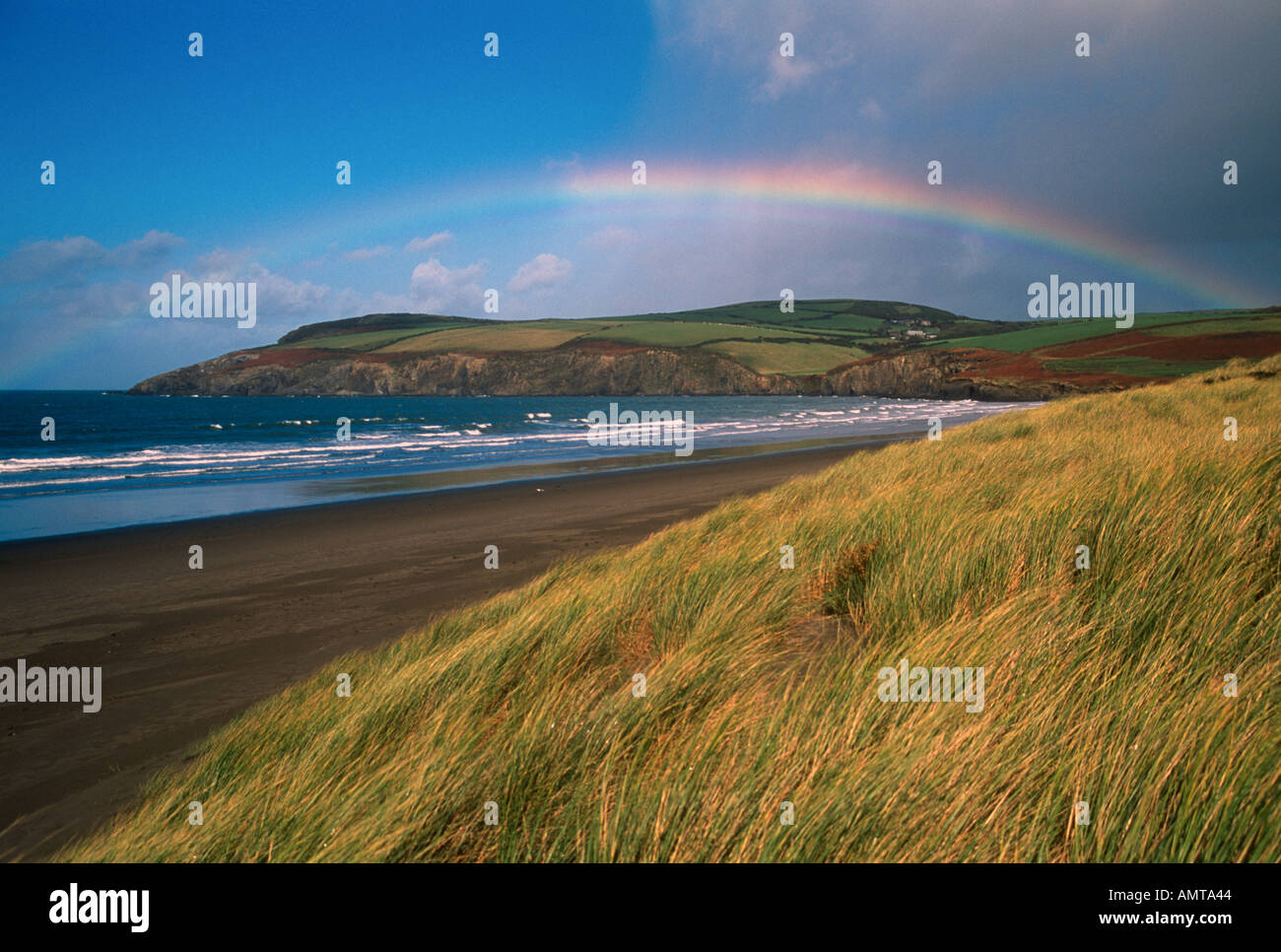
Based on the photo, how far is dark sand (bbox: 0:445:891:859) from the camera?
184 inches

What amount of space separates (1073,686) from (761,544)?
9.96 ft

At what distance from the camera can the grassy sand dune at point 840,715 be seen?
1.96 m

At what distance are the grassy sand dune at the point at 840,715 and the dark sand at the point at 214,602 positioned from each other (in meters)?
0.92

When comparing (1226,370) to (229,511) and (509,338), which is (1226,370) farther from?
(509,338)

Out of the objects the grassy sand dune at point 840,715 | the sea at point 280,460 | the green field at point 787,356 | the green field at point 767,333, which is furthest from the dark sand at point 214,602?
the green field at point 787,356

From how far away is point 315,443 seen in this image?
35.9 m

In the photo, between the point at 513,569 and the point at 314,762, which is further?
the point at 513,569

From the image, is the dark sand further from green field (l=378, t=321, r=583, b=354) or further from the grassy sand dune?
green field (l=378, t=321, r=583, b=354)

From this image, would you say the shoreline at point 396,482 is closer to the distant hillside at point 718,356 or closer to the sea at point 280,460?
the sea at point 280,460

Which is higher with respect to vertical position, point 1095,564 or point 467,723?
point 1095,564

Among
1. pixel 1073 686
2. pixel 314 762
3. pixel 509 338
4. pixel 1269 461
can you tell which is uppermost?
pixel 509 338

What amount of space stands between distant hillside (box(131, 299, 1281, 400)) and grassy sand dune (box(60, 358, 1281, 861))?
228ft

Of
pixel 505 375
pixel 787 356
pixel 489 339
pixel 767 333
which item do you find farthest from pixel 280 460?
pixel 767 333
